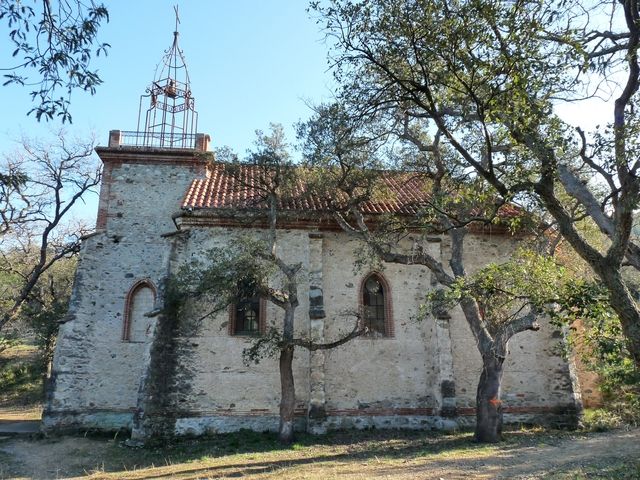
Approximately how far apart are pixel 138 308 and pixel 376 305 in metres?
8.14

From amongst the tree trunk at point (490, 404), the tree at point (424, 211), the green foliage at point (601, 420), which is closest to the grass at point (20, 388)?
the tree at point (424, 211)

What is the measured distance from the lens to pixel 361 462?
10750mm

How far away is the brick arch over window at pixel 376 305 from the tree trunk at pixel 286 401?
3600 mm

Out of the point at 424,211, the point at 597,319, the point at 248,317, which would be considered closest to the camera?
the point at 597,319

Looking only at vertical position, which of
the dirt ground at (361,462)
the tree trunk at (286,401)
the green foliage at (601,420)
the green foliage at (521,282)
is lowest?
the dirt ground at (361,462)

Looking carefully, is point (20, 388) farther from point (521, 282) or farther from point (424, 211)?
point (521, 282)

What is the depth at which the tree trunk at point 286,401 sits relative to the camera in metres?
12.8

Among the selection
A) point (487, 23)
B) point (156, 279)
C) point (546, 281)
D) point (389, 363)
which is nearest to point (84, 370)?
point (156, 279)

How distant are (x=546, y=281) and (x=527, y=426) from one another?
8.62m

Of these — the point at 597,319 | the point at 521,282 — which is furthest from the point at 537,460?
the point at 597,319

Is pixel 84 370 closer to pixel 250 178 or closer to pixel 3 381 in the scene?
pixel 250 178

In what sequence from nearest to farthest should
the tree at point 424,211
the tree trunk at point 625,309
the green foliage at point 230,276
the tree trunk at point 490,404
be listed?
the tree trunk at point 625,309, the tree at point 424,211, the tree trunk at point 490,404, the green foliage at point 230,276

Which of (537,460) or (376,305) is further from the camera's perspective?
(376,305)

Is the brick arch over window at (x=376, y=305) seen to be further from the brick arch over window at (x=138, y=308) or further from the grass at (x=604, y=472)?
the grass at (x=604, y=472)
